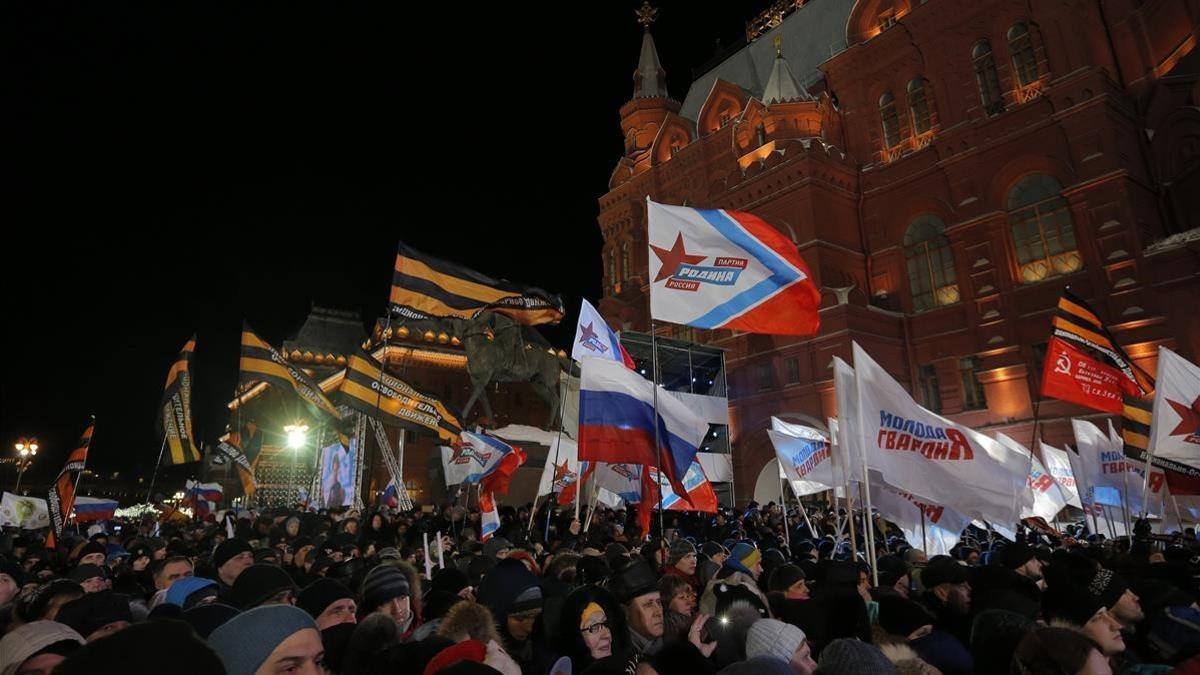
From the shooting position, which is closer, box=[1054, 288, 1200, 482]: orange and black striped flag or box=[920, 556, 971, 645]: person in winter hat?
box=[920, 556, 971, 645]: person in winter hat

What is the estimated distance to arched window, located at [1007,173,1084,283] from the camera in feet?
75.4

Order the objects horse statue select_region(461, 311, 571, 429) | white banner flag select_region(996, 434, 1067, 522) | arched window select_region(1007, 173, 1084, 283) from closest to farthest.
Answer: white banner flag select_region(996, 434, 1067, 522) < arched window select_region(1007, 173, 1084, 283) < horse statue select_region(461, 311, 571, 429)

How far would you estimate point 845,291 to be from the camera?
25.7 meters

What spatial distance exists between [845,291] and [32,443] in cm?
3524

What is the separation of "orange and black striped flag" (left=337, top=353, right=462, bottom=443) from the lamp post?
15.6 meters

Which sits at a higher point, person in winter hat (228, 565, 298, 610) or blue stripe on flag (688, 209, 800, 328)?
blue stripe on flag (688, 209, 800, 328)

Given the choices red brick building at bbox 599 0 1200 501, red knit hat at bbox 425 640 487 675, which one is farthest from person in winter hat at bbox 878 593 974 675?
red brick building at bbox 599 0 1200 501

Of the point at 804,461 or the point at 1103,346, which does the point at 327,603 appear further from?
the point at 1103,346

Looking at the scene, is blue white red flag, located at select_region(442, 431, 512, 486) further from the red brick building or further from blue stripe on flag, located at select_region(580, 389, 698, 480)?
the red brick building

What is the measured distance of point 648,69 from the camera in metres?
42.0

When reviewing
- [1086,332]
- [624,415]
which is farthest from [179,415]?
[1086,332]

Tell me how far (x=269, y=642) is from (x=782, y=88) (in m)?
33.3

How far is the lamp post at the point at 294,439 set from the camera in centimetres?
2864

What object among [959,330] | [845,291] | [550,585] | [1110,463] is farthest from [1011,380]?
[550,585]
